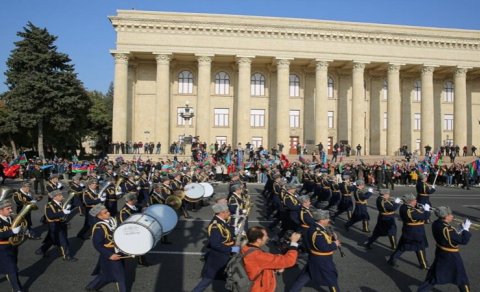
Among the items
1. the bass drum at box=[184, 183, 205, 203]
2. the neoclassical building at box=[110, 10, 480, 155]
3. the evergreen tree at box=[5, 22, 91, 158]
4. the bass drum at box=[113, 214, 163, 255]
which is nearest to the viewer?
the bass drum at box=[113, 214, 163, 255]

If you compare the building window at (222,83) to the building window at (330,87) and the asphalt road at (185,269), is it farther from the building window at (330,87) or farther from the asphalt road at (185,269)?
the asphalt road at (185,269)

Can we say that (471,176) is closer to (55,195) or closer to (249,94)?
(249,94)

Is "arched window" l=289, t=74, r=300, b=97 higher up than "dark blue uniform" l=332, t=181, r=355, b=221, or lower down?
higher up

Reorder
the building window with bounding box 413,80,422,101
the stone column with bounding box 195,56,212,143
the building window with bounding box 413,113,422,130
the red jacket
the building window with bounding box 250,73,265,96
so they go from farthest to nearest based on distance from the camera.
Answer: the building window with bounding box 413,80,422,101 → the building window with bounding box 413,113,422,130 → the building window with bounding box 250,73,265,96 → the stone column with bounding box 195,56,212,143 → the red jacket

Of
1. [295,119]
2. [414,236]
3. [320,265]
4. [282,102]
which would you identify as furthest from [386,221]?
[295,119]

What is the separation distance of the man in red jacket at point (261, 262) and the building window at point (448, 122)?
181ft

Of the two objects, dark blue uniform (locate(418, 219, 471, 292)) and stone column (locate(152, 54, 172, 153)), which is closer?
dark blue uniform (locate(418, 219, 471, 292))

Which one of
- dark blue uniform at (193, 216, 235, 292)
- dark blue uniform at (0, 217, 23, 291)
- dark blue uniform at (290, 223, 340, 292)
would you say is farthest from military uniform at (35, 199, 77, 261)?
dark blue uniform at (290, 223, 340, 292)

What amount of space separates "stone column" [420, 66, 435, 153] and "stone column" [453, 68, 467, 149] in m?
3.52

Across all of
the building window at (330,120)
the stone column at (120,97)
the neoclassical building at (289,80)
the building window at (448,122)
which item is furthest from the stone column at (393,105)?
the stone column at (120,97)

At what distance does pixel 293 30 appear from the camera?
45250 mm

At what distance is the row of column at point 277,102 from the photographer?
1704 inches

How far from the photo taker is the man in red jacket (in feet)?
16.7

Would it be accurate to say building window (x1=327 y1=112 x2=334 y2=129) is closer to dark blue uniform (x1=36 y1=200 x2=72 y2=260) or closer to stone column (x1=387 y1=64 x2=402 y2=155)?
stone column (x1=387 y1=64 x2=402 y2=155)
